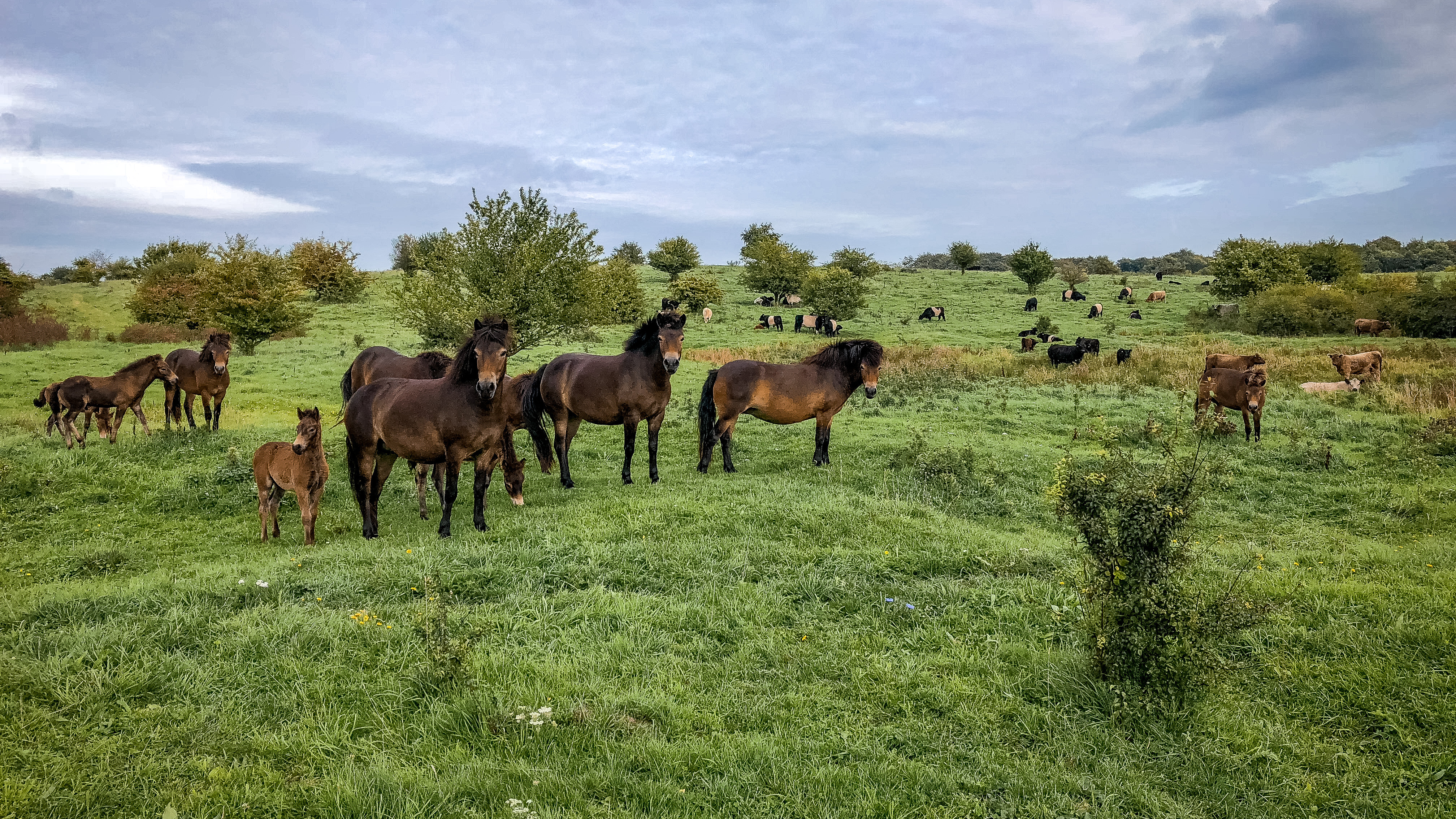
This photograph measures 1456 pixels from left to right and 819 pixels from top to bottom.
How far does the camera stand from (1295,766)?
396cm

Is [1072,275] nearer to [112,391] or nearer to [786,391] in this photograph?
[786,391]

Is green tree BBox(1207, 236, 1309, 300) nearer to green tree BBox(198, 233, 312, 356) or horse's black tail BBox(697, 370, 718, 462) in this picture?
horse's black tail BBox(697, 370, 718, 462)

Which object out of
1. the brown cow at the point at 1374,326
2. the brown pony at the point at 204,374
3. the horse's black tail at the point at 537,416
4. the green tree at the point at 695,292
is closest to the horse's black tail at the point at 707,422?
the horse's black tail at the point at 537,416

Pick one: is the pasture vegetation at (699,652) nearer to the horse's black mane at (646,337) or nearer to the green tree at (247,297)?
the horse's black mane at (646,337)

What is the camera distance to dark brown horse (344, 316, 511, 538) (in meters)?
8.41

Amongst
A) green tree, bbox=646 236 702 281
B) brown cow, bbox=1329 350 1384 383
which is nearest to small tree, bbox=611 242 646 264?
green tree, bbox=646 236 702 281

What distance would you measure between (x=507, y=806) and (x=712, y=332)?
120ft

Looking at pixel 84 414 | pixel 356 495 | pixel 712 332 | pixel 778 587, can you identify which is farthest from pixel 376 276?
pixel 778 587

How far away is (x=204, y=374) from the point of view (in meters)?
14.2

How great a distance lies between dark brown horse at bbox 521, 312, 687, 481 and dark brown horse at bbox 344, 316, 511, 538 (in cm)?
248

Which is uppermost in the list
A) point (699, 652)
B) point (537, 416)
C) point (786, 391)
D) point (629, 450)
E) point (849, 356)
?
point (849, 356)

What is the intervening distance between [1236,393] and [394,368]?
16814 mm

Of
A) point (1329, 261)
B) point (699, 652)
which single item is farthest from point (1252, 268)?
point (699, 652)

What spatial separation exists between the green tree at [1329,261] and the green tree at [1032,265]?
677 inches
